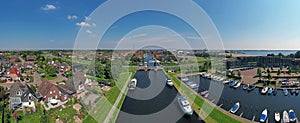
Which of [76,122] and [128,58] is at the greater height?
[128,58]

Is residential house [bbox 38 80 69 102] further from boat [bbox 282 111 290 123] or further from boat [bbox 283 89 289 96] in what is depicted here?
boat [bbox 283 89 289 96]

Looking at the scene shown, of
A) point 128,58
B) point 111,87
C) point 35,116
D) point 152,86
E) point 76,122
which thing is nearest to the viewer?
point 76,122

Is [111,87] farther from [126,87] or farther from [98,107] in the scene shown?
[98,107]

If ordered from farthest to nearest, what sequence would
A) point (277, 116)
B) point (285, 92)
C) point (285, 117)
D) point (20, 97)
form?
1. point (285, 92)
2. point (20, 97)
3. point (277, 116)
4. point (285, 117)

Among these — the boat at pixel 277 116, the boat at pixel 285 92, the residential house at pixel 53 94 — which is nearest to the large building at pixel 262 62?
the boat at pixel 285 92

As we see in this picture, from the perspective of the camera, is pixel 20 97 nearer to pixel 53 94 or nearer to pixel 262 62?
pixel 53 94

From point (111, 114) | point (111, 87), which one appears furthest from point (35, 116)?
point (111, 87)

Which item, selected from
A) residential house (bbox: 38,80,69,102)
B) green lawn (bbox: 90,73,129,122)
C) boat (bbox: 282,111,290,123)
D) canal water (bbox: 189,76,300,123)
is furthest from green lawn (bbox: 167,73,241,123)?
residential house (bbox: 38,80,69,102)

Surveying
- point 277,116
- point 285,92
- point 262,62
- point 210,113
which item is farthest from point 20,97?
point 262,62

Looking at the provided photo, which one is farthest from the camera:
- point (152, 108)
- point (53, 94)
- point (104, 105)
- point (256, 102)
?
point (256, 102)

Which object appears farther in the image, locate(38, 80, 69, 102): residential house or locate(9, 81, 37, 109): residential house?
locate(38, 80, 69, 102): residential house

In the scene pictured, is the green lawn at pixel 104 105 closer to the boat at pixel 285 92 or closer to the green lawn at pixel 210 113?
the green lawn at pixel 210 113
